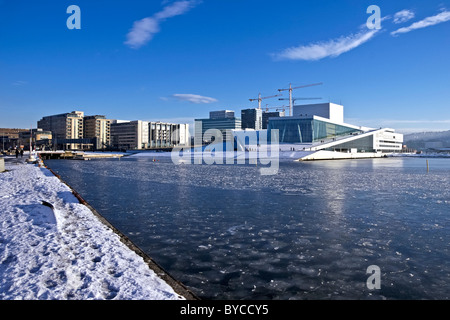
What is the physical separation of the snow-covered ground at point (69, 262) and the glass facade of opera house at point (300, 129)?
389 ft

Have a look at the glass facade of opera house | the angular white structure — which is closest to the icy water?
the angular white structure

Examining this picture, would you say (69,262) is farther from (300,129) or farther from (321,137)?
(321,137)

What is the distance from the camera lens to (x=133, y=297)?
5312 millimetres

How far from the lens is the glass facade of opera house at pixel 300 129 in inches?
4862

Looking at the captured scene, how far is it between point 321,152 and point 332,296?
9364cm

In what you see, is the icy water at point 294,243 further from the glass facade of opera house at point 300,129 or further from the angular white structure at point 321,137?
the glass facade of opera house at point 300,129

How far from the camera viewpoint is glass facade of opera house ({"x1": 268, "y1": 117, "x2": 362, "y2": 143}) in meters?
124

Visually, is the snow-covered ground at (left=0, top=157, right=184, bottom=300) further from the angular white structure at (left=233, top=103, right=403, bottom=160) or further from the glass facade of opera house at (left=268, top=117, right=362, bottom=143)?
the glass facade of opera house at (left=268, top=117, right=362, bottom=143)

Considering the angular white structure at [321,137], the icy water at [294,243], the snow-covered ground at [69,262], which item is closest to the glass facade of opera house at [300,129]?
the angular white structure at [321,137]

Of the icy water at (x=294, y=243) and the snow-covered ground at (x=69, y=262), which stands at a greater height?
the snow-covered ground at (x=69, y=262)

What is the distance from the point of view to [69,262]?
22.8 ft
